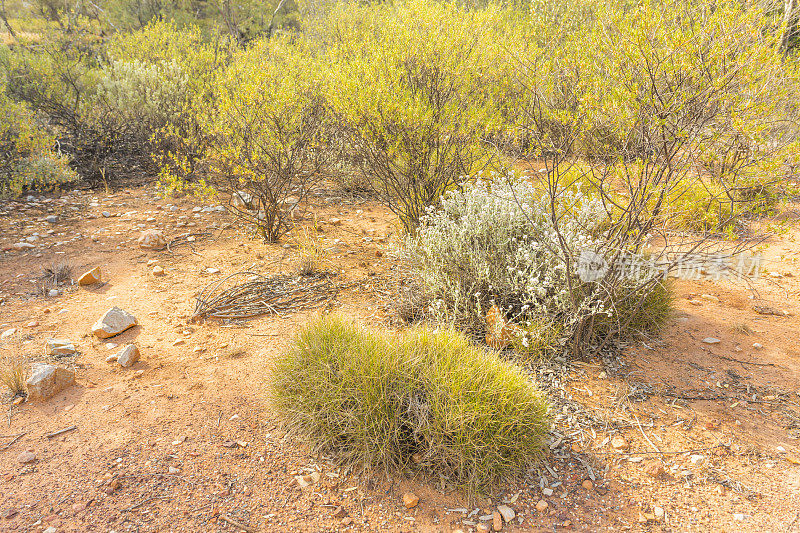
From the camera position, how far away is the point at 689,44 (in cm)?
260

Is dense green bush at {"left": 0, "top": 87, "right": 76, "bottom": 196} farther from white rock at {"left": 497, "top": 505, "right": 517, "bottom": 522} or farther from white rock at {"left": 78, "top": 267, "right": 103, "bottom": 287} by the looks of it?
white rock at {"left": 497, "top": 505, "right": 517, "bottom": 522}

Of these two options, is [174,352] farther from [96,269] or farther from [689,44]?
[689,44]

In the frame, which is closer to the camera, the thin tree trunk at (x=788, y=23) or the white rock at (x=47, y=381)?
the thin tree trunk at (x=788, y=23)

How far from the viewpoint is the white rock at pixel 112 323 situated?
11.8ft

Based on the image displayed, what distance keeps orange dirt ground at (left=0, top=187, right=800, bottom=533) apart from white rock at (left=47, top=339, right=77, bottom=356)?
11 centimetres

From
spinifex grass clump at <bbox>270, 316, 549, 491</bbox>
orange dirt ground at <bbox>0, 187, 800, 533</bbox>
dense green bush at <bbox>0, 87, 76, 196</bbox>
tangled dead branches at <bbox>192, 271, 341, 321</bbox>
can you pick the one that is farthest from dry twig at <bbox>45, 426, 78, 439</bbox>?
dense green bush at <bbox>0, 87, 76, 196</bbox>

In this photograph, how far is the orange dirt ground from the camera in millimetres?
2223

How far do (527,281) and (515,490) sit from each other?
64.1 inches

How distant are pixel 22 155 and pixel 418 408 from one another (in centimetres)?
744

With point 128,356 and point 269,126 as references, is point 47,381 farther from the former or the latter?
point 269,126

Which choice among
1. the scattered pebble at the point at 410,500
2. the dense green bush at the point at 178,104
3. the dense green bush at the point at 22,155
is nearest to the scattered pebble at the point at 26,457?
the scattered pebble at the point at 410,500

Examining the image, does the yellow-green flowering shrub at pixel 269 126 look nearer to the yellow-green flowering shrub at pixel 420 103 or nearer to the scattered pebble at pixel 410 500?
the yellow-green flowering shrub at pixel 420 103

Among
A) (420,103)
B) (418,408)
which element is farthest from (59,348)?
(420,103)

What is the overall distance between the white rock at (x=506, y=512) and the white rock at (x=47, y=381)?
9.54 ft
